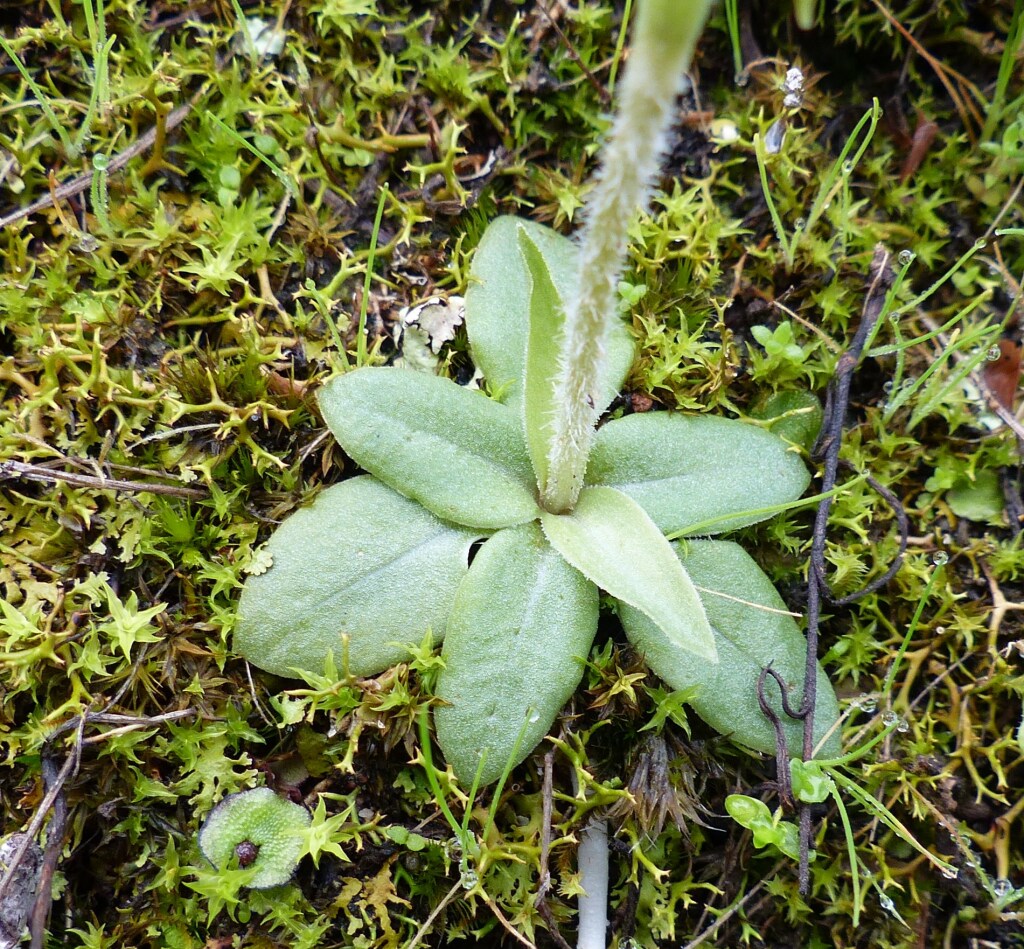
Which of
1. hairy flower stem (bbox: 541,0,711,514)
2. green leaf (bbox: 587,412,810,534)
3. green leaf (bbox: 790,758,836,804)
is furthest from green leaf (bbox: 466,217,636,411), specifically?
green leaf (bbox: 790,758,836,804)

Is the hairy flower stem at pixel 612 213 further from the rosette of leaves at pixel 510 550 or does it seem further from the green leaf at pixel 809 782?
the green leaf at pixel 809 782

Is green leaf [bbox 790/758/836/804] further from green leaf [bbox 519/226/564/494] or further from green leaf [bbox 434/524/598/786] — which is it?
green leaf [bbox 519/226/564/494]

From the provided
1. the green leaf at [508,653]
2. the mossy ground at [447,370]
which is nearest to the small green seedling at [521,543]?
the green leaf at [508,653]

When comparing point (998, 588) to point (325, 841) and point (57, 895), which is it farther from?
point (57, 895)

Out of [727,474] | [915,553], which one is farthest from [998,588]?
[727,474]

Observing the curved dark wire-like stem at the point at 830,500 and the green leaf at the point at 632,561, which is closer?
the green leaf at the point at 632,561

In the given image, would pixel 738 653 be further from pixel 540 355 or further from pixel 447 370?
pixel 447 370
